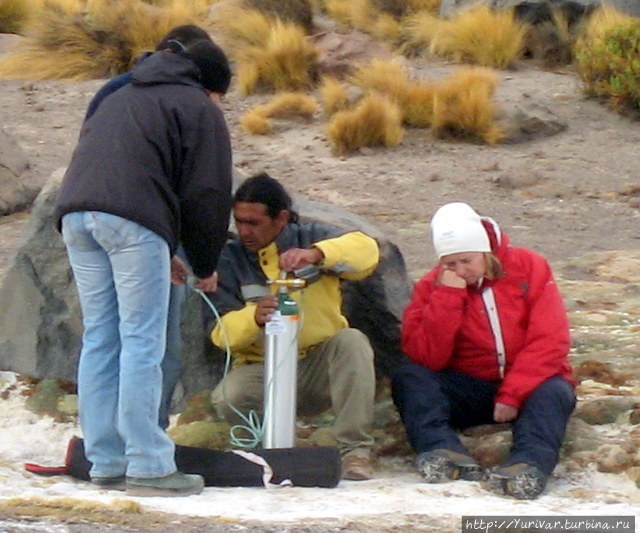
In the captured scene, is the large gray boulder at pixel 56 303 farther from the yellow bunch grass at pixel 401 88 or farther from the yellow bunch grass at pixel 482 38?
the yellow bunch grass at pixel 482 38

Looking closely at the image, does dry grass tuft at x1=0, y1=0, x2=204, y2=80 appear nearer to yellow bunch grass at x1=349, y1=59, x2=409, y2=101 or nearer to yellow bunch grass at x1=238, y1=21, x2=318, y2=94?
yellow bunch grass at x1=238, y1=21, x2=318, y2=94

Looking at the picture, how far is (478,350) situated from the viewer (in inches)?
199

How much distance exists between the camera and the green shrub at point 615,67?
12.9 meters

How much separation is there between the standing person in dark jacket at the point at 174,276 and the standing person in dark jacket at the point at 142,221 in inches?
2.8

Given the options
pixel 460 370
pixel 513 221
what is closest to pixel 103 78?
pixel 513 221

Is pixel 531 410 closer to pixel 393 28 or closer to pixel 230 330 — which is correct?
pixel 230 330

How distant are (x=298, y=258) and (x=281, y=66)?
988 cm

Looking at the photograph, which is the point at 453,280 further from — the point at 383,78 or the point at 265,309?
the point at 383,78

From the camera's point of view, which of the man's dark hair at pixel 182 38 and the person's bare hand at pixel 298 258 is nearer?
the man's dark hair at pixel 182 38

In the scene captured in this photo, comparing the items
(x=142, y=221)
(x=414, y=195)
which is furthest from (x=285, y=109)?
(x=142, y=221)

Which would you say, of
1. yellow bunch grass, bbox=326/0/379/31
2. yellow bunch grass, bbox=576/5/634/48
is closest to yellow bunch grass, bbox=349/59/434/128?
yellow bunch grass, bbox=576/5/634/48

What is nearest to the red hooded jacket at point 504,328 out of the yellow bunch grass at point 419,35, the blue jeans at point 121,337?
the blue jeans at point 121,337

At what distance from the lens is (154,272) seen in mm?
4262

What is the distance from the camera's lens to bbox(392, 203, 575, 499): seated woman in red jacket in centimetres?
480
